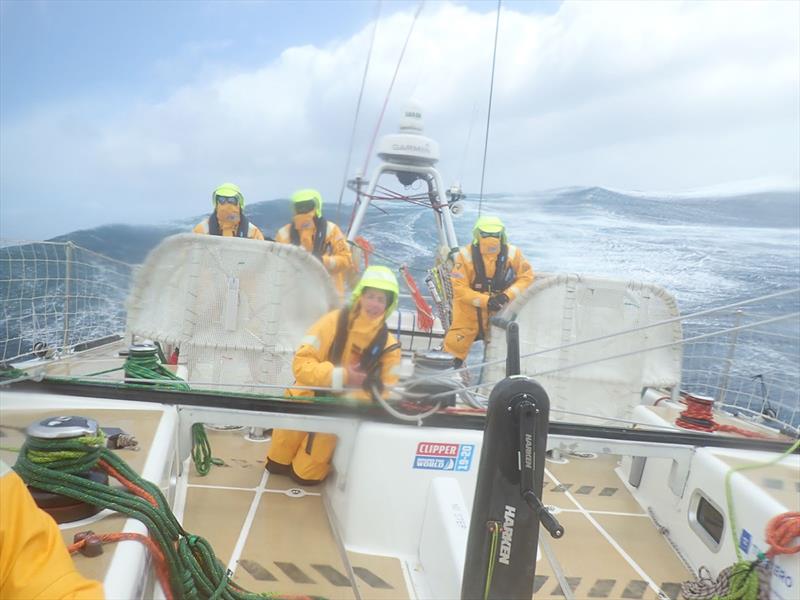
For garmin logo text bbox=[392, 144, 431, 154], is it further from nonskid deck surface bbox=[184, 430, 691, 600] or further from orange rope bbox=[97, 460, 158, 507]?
orange rope bbox=[97, 460, 158, 507]

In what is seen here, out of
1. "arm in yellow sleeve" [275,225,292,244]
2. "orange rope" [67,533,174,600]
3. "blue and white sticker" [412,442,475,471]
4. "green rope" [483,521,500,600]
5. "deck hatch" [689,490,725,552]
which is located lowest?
"deck hatch" [689,490,725,552]

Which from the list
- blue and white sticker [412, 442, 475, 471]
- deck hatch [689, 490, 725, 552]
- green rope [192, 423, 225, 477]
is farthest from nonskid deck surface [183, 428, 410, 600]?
deck hatch [689, 490, 725, 552]

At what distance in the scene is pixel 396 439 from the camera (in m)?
Answer: 1.76

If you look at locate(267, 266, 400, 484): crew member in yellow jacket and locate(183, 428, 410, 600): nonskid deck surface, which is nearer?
locate(267, 266, 400, 484): crew member in yellow jacket

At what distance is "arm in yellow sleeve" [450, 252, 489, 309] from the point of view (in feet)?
10.5

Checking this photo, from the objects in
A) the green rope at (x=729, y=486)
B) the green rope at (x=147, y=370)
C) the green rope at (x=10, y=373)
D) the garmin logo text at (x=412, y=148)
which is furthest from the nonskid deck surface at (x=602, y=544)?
the garmin logo text at (x=412, y=148)

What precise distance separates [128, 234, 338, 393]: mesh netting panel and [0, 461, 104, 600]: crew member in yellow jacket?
40.8 inches

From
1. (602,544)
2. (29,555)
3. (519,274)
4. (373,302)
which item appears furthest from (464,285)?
(29,555)

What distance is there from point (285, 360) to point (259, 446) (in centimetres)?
74

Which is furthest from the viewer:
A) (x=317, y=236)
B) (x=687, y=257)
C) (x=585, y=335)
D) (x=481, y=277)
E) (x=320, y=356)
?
(x=687, y=257)

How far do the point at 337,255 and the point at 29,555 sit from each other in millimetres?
1103

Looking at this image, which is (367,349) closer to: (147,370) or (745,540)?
(147,370)

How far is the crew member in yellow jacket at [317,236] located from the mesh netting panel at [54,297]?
0.51 meters

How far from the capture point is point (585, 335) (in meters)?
2.61
